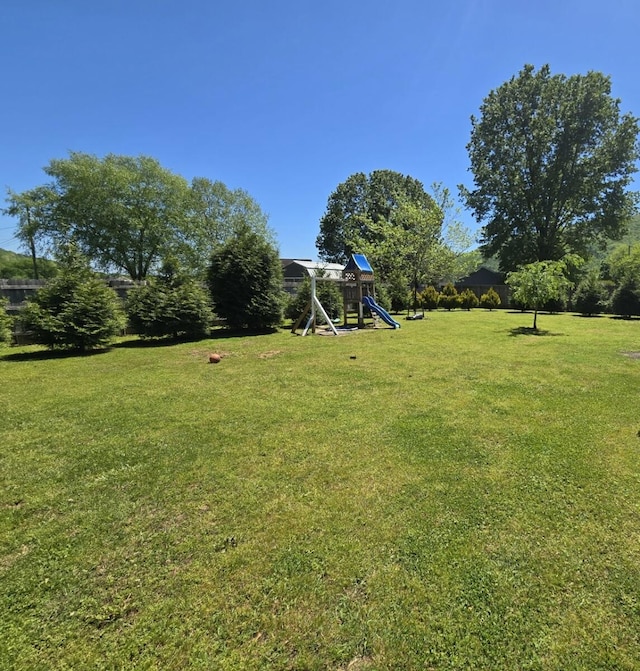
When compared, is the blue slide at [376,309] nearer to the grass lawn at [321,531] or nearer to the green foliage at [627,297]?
the grass lawn at [321,531]

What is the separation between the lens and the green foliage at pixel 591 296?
58.7 ft

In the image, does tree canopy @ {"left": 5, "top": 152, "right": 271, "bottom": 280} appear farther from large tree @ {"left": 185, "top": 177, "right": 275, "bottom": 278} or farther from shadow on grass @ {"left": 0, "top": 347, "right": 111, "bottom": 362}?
shadow on grass @ {"left": 0, "top": 347, "right": 111, "bottom": 362}

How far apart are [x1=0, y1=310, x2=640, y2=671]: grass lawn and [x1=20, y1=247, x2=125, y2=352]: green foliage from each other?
3686mm

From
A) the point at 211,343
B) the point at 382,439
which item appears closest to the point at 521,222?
the point at 211,343

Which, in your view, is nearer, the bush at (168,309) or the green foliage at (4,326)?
the green foliage at (4,326)

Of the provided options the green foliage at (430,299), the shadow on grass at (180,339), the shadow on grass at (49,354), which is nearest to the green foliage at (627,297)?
the green foliage at (430,299)

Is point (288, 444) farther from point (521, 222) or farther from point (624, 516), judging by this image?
point (521, 222)

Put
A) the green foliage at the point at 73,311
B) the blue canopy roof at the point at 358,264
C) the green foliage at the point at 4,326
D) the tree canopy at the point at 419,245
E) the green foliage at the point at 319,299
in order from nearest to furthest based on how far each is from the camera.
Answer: the green foliage at the point at 4,326
the green foliage at the point at 73,311
the blue canopy roof at the point at 358,264
the green foliage at the point at 319,299
the tree canopy at the point at 419,245

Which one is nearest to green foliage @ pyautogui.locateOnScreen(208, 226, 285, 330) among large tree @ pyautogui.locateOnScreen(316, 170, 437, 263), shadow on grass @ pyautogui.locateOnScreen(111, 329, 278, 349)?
shadow on grass @ pyautogui.locateOnScreen(111, 329, 278, 349)

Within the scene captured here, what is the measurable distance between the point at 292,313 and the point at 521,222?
894 inches

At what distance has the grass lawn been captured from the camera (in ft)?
4.86

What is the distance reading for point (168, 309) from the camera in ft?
31.9

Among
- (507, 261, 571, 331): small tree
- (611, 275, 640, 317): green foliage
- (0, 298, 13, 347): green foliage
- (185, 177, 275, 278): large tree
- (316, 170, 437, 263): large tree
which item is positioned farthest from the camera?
(316, 170, 437, 263): large tree

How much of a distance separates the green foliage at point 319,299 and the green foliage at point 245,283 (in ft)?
6.48
